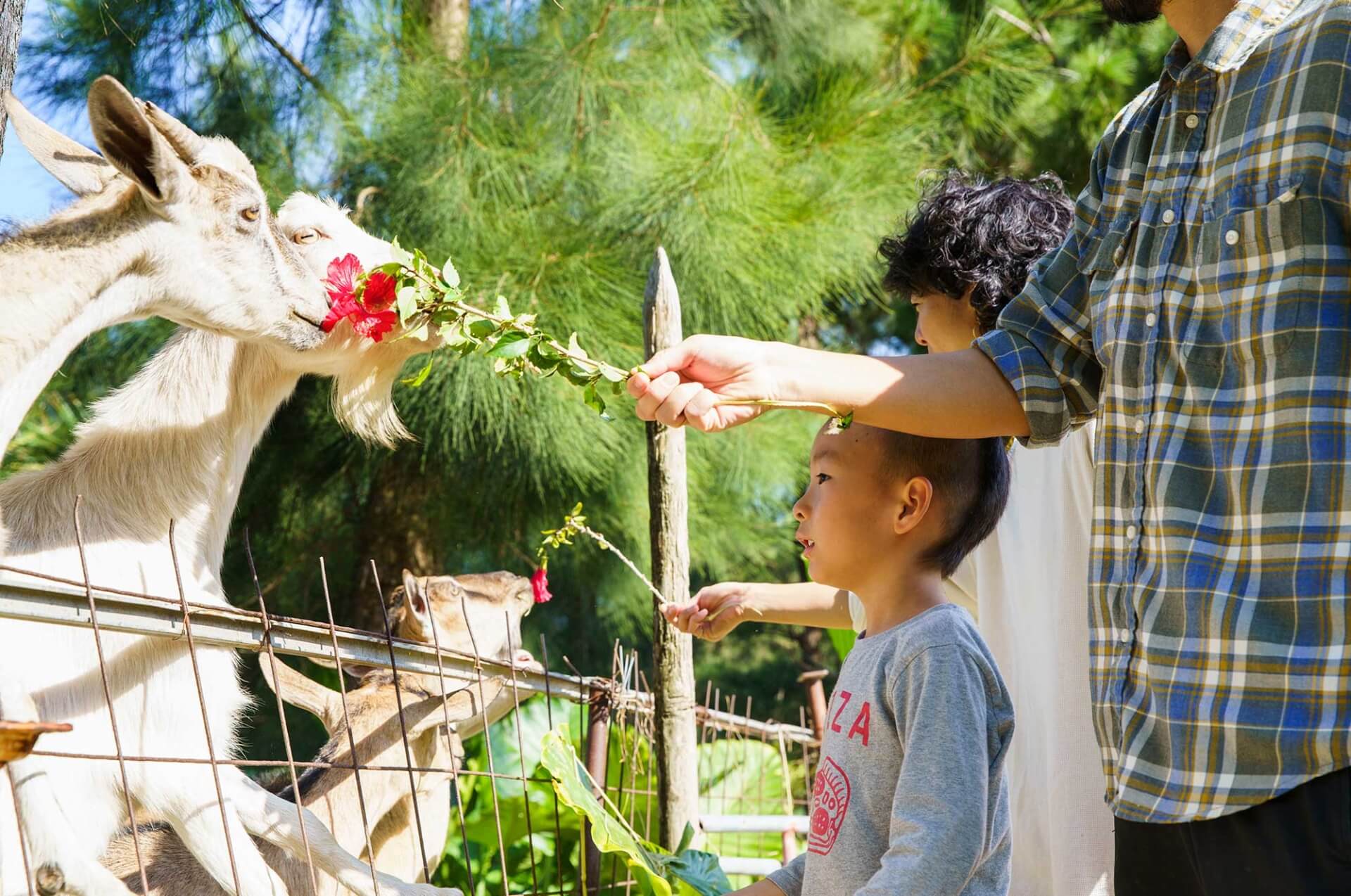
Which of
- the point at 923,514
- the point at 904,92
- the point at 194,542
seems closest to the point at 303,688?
the point at 194,542

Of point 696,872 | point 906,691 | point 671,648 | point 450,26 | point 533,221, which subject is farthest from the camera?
point 450,26

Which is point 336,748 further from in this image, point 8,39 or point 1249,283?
point 1249,283

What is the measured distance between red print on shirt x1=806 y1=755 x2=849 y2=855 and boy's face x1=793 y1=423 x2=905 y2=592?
10.9 inches

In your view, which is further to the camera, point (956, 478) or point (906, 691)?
point (956, 478)

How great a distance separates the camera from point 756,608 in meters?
2.13

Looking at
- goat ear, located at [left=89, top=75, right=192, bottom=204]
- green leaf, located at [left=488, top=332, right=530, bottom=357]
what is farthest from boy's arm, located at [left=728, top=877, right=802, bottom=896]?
goat ear, located at [left=89, top=75, right=192, bottom=204]

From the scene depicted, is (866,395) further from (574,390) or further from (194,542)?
(574,390)

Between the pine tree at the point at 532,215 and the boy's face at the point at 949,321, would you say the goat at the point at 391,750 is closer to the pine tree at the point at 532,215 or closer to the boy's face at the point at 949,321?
the boy's face at the point at 949,321

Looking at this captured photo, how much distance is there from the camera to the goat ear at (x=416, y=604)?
253 centimetres

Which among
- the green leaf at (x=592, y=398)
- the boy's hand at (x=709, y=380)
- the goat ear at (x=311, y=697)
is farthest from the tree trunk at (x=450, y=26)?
the boy's hand at (x=709, y=380)

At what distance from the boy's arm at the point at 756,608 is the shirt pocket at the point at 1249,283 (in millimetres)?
1050

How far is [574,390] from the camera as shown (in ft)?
14.5

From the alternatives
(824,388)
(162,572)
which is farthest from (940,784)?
(162,572)

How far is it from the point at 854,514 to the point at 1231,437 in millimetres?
629
